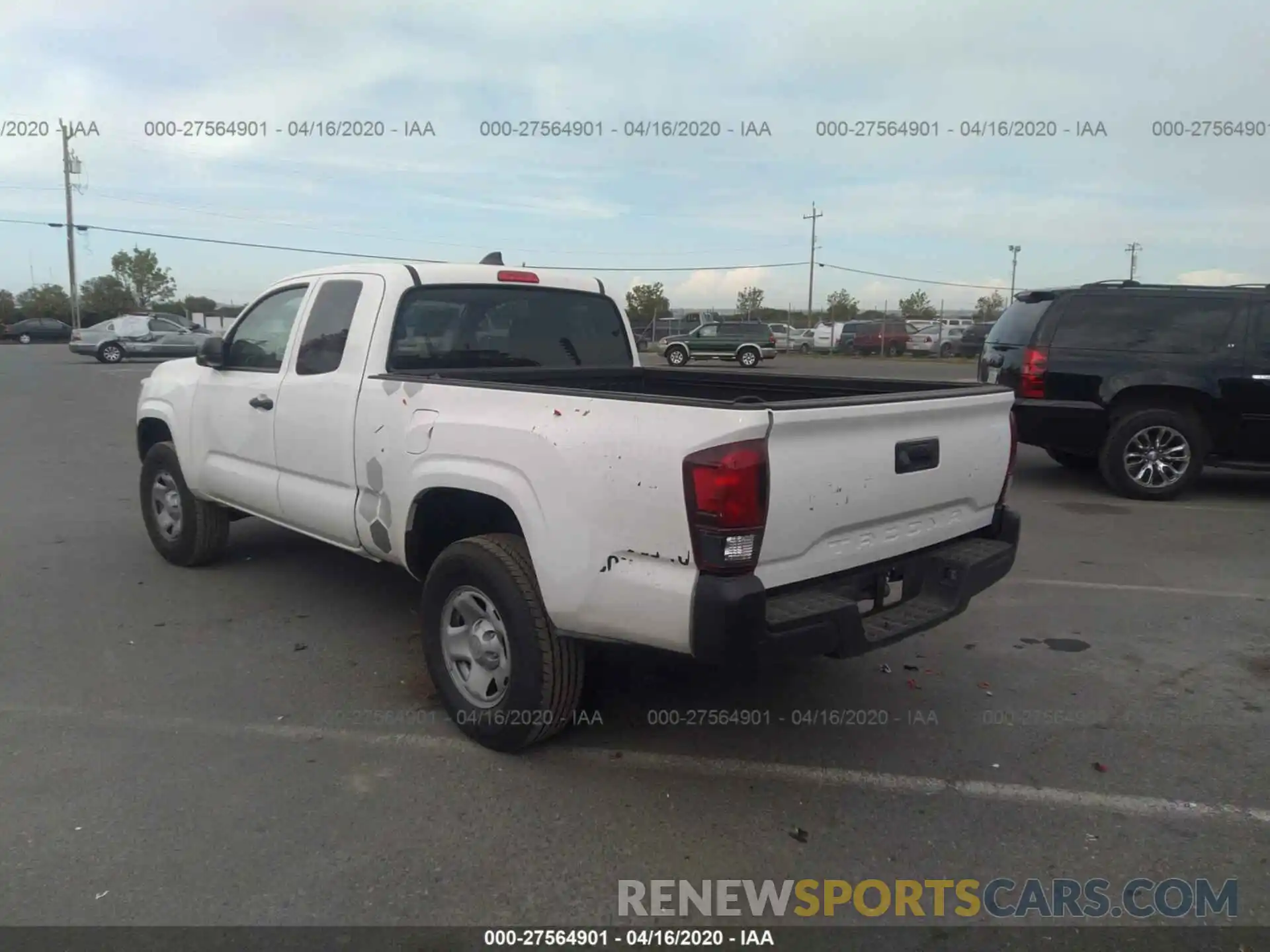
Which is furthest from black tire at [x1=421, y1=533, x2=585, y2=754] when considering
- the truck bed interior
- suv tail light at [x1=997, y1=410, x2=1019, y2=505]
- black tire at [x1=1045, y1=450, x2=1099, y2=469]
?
black tire at [x1=1045, y1=450, x2=1099, y2=469]

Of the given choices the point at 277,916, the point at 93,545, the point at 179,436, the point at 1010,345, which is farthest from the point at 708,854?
the point at 1010,345

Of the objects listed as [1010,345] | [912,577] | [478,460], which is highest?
[1010,345]

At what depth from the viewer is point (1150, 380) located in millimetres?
8469

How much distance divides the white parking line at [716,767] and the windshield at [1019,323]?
20.5 ft

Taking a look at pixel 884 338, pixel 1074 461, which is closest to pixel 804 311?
pixel 884 338

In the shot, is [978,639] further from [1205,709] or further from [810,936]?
[810,936]

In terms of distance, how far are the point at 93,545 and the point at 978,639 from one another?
5.94m

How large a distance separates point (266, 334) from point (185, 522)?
1.53 meters

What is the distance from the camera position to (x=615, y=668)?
4637 millimetres

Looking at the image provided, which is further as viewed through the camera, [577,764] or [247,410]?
[247,410]

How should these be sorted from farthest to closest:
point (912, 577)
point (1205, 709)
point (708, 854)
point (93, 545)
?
point (93, 545) < point (1205, 709) < point (912, 577) < point (708, 854)

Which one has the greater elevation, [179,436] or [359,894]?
[179,436]

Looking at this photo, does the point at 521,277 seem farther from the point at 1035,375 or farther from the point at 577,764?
the point at 1035,375

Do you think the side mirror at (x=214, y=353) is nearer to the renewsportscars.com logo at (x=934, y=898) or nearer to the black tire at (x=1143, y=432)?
the renewsportscars.com logo at (x=934, y=898)
